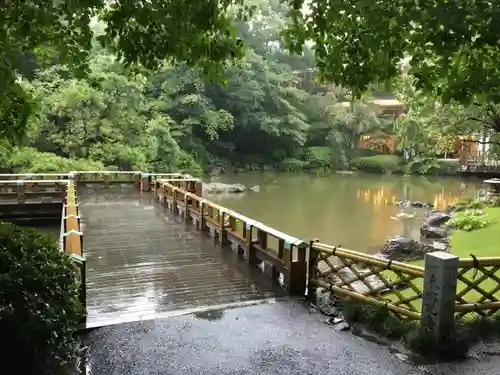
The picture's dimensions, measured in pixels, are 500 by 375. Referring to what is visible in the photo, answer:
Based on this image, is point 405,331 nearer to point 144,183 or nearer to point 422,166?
point 144,183

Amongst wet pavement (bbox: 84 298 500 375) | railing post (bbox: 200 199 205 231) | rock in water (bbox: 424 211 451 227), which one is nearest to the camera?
wet pavement (bbox: 84 298 500 375)

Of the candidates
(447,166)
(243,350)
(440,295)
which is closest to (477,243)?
(440,295)

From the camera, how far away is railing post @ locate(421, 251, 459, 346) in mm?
4781

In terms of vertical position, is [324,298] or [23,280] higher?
[23,280]

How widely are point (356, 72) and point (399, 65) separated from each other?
364 mm

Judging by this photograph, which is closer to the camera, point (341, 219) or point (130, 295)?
point (130, 295)

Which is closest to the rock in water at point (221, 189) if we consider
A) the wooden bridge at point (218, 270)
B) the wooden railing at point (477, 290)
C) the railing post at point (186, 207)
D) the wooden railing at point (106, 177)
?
the wooden railing at point (106, 177)

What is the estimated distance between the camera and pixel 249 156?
37.0 m

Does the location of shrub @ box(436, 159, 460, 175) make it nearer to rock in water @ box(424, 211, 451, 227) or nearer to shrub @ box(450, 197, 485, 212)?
shrub @ box(450, 197, 485, 212)

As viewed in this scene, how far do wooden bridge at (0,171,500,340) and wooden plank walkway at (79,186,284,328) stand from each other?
0.5 inches

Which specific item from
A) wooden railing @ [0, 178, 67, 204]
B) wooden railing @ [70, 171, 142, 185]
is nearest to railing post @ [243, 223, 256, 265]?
wooden railing @ [0, 178, 67, 204]

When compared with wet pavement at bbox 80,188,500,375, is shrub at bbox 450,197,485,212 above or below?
below

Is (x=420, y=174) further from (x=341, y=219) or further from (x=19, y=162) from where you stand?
(x=19, y=162)

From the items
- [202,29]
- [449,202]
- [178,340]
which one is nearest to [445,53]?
[202,29]
